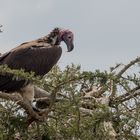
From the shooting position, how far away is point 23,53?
6.72m

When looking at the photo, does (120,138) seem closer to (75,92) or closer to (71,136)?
(71,136)

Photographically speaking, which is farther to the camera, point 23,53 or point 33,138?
point 23,53

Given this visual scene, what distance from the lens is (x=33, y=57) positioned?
6.76 metres

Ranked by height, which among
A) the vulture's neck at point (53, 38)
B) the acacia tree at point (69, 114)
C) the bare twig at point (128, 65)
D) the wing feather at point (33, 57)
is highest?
the vulture's neck at point (53, 38)

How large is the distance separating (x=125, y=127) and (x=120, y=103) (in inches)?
33.1

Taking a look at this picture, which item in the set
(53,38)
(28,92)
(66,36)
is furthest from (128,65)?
(28,92)

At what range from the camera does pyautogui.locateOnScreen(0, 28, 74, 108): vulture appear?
245 inches

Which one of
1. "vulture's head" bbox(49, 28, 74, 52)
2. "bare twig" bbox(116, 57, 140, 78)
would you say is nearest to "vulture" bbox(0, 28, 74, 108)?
"vulture's head" bbox(49, 28, 74, 52)

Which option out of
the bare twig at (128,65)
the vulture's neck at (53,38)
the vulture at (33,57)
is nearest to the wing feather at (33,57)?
the vulture at (33,57)

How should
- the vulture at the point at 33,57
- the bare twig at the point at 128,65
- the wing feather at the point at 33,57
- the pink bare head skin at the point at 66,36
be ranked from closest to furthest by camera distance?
the vulture at the point at 33,57
the bare twig at the point at 128,65
the wing feather at the point at 33,57
the pink bare head skin at the point at 66,36

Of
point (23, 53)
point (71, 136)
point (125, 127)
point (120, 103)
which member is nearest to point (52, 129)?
point (71, 136)

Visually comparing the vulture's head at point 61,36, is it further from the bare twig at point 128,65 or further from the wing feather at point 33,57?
the bare twig at point 128,65

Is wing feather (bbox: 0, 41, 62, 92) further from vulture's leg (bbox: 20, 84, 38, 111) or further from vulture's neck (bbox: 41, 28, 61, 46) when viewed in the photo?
vulture's leg (bbox: 20, 84, 38, 111)

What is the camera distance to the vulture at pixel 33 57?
20.4 feet
